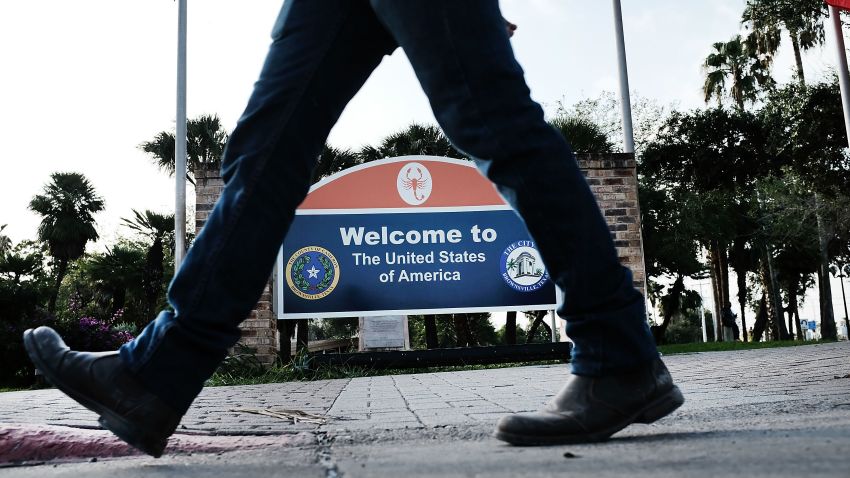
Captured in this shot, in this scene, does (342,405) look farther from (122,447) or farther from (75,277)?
(75,277)

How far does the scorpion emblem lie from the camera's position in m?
8.45

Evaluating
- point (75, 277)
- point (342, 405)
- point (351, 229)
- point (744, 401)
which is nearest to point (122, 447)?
point (342, 405)

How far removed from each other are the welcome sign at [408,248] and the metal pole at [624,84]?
8.90ft

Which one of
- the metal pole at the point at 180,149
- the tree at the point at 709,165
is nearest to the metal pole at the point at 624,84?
the metal pole at the point at 180,149

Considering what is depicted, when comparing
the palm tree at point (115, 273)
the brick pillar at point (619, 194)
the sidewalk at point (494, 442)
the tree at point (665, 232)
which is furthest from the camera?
the palm tree at point (115, 273)

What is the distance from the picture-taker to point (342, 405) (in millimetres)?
3408

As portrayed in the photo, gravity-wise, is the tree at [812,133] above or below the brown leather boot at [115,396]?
above

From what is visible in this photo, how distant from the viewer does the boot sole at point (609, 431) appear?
64.2 inches

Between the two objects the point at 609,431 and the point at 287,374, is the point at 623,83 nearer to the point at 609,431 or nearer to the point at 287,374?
the point at 287,374

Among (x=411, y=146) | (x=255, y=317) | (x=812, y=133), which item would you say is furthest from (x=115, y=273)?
(x=812, y=133)

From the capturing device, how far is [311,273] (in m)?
8.06

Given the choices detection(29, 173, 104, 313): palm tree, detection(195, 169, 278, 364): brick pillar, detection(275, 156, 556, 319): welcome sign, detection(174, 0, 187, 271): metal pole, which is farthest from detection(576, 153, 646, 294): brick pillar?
detection(29, 173, 104, 313): palm tree

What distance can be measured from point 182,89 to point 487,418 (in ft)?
30.1

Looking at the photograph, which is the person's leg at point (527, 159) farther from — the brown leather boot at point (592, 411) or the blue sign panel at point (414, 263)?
the blue sign panel at point (414, 263)
